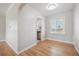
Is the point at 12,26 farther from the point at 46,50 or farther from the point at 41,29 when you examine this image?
the point at 46,50

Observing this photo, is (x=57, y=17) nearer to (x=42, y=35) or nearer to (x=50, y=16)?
(x=50, y=16)

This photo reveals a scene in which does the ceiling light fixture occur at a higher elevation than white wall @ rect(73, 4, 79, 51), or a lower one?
higher

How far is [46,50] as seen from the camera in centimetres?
154

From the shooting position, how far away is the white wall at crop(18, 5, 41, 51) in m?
1.51

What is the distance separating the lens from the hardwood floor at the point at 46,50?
1510 millimetres

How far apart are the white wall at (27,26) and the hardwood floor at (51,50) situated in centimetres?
11

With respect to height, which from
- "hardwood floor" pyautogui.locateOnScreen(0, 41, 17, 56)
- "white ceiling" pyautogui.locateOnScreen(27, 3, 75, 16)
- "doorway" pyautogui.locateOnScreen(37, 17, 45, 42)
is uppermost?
"white ceiling" pyautogui.locateOnScreen(27, 3, 75, 16)

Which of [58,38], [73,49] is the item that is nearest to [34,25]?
[58,38]

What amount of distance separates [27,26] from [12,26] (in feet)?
0.73

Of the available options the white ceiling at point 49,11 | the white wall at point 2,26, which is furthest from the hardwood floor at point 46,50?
the white ceiling at point 49,11

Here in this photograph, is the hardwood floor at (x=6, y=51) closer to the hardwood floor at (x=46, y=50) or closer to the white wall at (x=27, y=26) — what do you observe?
the hardwood floor at (x=46, y=50)

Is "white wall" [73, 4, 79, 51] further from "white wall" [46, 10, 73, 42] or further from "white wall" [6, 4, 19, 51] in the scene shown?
"white wall" [6, 4, 19, 51]

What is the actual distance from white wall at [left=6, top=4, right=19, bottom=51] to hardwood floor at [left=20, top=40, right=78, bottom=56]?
216mm

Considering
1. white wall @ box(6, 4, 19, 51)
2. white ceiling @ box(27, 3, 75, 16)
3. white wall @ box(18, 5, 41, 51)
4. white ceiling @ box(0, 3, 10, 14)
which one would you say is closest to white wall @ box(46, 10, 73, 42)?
white ceiling @ box(27, 3, 75, 16)
